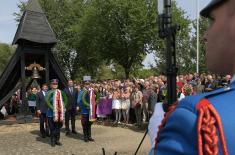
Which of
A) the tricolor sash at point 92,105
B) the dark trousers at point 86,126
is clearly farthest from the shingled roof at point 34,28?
the dark trousers at point 86,126

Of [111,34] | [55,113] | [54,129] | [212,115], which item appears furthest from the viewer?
[111,34]

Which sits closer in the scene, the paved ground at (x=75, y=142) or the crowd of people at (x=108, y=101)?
the paved ground at (x=75, y=142)

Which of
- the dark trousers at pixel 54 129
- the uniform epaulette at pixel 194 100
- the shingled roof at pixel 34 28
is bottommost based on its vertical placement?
the dark trousers at pixel 54 129

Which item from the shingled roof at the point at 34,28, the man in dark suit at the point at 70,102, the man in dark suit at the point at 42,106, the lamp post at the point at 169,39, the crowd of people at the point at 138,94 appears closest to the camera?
the lamp post at the point at 169,39

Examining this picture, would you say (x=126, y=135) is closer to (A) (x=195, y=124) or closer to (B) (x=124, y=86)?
(B) (x=124, y=86)

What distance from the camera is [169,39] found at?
448cm

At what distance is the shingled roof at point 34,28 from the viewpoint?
664 inches

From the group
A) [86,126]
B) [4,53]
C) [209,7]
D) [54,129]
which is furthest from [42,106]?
[4,53]

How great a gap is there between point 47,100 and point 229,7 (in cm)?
1069

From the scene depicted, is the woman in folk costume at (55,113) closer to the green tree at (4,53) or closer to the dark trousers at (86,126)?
the dark trousers at (86,126)

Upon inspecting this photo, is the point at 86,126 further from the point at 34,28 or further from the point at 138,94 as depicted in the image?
the point at 34,28

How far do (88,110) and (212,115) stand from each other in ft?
37.0

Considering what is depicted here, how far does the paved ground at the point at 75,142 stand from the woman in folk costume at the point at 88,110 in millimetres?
341

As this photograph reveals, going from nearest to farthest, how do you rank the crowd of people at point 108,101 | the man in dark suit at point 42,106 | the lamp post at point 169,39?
the lamp post at point 169,39, the crowd of people at point 108,101, the man in dark suit at point 42,106
